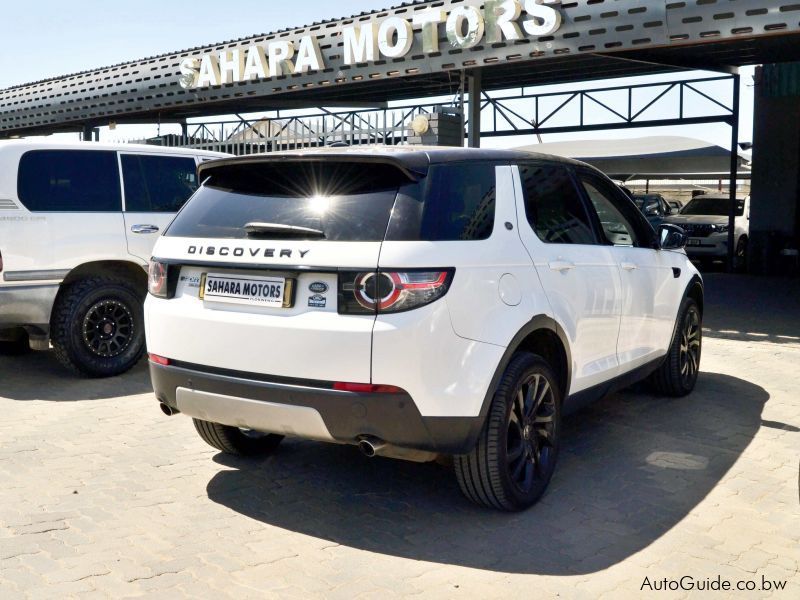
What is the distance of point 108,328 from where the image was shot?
280 inches

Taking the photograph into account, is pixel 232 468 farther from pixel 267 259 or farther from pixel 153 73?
pixel 153 73

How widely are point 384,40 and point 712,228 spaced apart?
31.0 feet

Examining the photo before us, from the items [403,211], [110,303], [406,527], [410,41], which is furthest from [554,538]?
[410,41]

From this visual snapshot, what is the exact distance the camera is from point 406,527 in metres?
3.94

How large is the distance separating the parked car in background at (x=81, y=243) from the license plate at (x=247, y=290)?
3267 mm

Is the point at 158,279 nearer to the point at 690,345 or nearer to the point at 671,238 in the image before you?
the point at 671,238

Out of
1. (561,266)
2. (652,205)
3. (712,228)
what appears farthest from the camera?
(652,205)

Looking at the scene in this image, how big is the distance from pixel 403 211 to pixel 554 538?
1.64 m

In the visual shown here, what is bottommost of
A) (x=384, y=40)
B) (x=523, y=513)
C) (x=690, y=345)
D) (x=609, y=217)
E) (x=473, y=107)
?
(x=523, y=513)

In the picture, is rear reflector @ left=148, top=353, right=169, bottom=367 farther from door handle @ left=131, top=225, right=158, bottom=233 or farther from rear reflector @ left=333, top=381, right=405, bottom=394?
door handle @ left=131, top=225, right=158, bottom=233

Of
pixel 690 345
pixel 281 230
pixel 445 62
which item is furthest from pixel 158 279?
pixel 445 62

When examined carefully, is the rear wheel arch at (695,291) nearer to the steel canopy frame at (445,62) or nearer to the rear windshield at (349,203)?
the rear windshield at (349,203)

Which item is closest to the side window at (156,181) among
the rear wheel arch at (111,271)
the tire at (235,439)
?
the rear wheel arch at (111,271)

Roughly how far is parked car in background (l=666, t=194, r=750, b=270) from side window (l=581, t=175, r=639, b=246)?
1286cm
